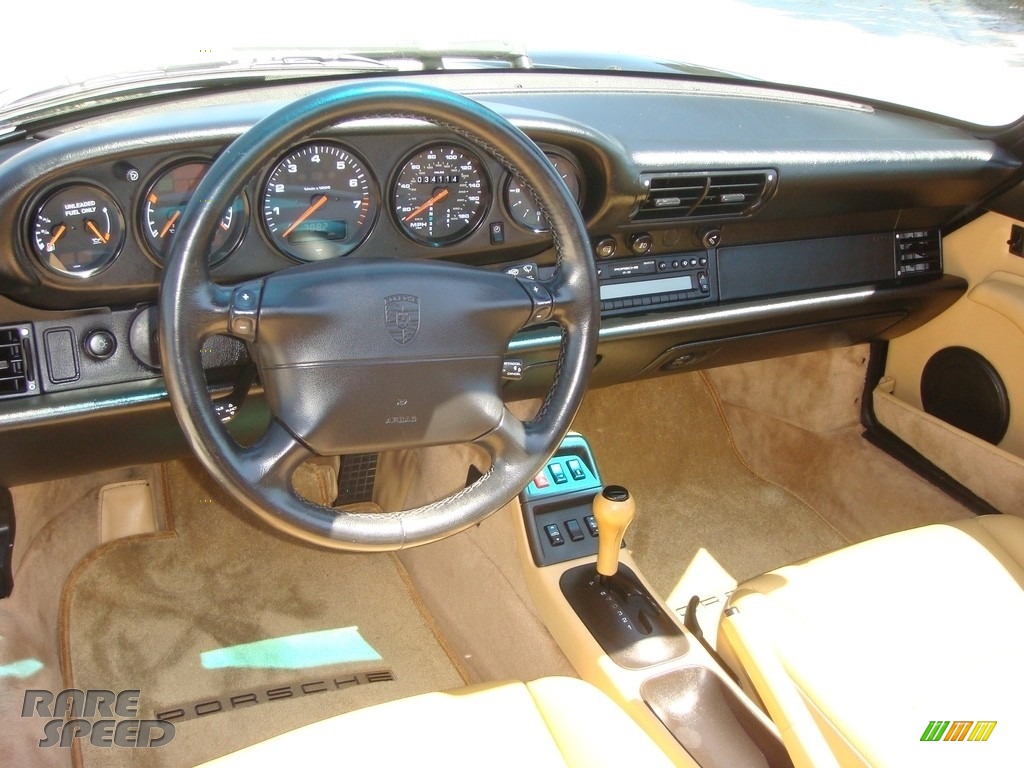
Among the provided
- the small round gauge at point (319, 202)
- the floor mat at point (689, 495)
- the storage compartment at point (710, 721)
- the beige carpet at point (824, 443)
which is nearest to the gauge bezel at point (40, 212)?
the small round gauge at point (319, 202)

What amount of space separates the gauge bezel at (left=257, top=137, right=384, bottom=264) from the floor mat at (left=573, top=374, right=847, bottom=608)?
1.41 m

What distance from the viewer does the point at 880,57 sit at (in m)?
2.28

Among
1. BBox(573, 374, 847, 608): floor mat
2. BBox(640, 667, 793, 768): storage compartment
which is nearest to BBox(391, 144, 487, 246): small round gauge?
BBox(640, 667, 793, 768): storage compartment

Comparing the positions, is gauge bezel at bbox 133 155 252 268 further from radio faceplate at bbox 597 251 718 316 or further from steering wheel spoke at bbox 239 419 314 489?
radio faceplate at bbox 597 251 718 316

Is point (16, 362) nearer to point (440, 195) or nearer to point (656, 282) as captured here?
point (440, 195)

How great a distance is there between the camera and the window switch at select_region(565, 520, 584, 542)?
2107 millimetres

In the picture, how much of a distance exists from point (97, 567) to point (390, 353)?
5.06ft

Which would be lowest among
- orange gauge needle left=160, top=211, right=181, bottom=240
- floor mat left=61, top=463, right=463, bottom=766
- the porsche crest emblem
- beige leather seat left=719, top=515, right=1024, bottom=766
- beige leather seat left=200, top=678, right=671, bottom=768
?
floor mat left=61, top=463, right=463, bottom=766

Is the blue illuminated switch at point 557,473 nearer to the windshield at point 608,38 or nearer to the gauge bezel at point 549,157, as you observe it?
the gauge bezel at point 549,157

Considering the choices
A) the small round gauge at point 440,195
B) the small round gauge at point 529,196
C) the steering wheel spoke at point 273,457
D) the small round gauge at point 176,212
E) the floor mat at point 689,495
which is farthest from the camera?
the floor mat at point 689,495

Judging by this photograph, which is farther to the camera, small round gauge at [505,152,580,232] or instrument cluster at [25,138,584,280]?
small round gauge at [505,152,580,232]

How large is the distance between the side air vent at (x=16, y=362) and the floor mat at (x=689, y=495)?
173cm

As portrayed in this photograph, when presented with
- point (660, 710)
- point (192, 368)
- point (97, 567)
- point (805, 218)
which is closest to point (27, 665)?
point (97, 567)

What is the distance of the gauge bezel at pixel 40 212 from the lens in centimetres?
148
